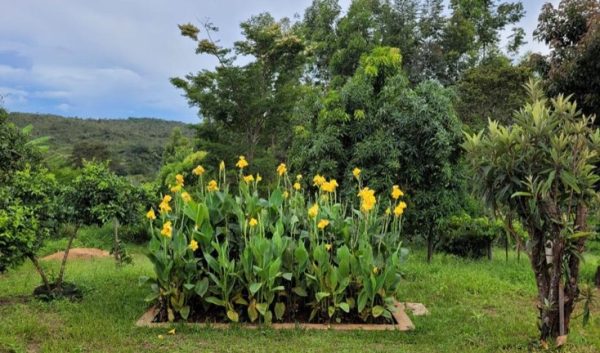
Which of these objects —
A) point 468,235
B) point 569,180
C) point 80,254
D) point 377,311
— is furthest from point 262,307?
point 80,254

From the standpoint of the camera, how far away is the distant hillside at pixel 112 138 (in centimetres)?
2497

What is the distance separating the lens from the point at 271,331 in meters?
4.20

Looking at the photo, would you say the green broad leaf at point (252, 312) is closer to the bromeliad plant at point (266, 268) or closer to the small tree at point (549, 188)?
the bromeliad plant at point (266, 268)

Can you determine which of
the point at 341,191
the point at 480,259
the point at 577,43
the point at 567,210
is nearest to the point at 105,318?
the point at 567,210

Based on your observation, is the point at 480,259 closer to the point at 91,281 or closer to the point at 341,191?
the point at 341,191

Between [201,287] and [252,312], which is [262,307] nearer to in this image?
[252,312]

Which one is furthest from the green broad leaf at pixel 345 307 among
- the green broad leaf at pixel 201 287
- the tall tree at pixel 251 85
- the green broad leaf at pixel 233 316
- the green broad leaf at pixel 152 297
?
the tall tree at pixel 251 85

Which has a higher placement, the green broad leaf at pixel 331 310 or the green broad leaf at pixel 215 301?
the green broad leaf at pixel 215 301

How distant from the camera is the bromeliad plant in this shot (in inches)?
175

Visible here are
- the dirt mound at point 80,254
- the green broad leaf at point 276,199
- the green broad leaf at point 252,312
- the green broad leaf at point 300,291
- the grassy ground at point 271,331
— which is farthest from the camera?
the dirt mound at point 80,254

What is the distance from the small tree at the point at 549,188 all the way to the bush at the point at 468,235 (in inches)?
175

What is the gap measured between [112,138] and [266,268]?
32161mm

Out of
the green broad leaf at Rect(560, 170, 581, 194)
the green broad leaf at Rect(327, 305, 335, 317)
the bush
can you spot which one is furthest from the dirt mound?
the green broad leaf at Rect(560, 170, 581, 194)

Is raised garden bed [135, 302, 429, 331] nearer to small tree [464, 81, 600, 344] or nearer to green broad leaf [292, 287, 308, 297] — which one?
green broad leaf [292, 287, 308, 297]
